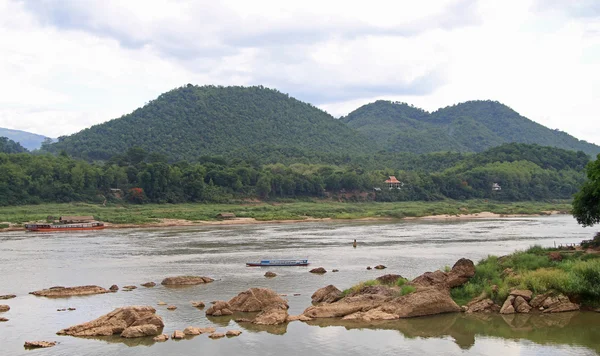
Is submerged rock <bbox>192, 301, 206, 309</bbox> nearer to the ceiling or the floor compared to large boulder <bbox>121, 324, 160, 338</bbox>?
nearer to the ceiling

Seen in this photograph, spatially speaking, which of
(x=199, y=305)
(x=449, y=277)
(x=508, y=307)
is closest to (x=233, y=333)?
(x=199, y=305)

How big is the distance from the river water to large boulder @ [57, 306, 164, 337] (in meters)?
0.50

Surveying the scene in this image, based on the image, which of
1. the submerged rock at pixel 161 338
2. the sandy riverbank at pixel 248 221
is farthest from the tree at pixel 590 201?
the sandy riverbank at pixel 248 221

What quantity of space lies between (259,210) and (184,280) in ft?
241

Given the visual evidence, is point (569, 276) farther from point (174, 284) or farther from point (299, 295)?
point (174, 284)

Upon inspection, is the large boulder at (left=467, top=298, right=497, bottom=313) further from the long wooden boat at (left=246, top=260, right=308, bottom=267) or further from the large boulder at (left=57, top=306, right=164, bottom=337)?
the long wooden boat at (left=246, top=260, right=308, bottom=267)

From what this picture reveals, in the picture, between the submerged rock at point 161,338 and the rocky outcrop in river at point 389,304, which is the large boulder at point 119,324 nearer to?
the submerged rock at point 161,338

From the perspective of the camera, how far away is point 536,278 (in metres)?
31.7

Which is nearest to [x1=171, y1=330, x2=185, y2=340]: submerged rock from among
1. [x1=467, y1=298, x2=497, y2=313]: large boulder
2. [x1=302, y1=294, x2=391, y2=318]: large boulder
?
[x1=302, y1=294, x2=391, y2=318]: large boulder

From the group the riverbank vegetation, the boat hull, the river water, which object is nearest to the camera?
the river water

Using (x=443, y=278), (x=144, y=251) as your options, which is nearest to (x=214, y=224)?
(x=144, y=251)

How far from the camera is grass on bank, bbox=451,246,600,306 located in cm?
3081

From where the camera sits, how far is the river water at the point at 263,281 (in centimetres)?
2653

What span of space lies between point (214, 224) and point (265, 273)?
175ft
